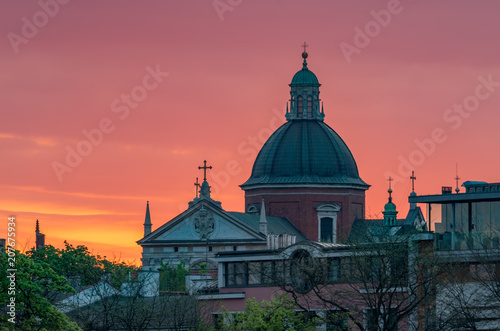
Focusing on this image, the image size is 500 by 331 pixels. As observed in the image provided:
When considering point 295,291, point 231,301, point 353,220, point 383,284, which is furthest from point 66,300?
point 353,220

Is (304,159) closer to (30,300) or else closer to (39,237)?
(39,237)

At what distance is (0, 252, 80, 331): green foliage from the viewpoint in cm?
5822

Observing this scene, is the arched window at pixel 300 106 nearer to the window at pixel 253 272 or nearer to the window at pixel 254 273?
the window at pixel 253 272

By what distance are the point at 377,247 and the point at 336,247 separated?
6370 mm

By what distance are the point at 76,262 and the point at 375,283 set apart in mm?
56960

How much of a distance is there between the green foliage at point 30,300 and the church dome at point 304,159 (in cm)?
7498

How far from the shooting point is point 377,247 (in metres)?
69.9

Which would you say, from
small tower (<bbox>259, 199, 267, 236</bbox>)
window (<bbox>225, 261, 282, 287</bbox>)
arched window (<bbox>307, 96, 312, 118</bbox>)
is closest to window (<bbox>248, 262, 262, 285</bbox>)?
window (<bbox>225, 261, 282, 287</bbox>)

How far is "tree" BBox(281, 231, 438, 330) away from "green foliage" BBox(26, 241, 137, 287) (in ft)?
139

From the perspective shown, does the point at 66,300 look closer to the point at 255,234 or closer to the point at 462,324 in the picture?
the point at 462,324

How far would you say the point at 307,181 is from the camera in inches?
5256

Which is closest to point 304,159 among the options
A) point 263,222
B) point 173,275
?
point 263,222

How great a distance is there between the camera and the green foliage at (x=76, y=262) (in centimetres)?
11706

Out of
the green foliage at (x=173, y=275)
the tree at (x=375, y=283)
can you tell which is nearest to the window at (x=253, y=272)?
the tree at (x=375, y=283)
